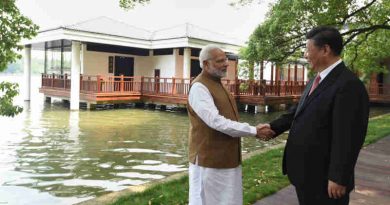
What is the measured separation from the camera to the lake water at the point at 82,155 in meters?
6.81

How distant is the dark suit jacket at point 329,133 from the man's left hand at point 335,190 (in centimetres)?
3

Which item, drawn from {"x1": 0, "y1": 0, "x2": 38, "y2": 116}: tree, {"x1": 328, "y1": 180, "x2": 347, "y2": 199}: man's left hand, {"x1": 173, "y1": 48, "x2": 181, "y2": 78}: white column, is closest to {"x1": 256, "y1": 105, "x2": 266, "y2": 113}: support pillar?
{"x1": 173, "y1": 48, "x2": 181, "y2": 78}: white column

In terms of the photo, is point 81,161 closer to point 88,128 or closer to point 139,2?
point 88,128

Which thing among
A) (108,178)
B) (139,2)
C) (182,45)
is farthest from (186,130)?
(182,45)

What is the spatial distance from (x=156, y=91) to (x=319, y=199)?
20.9 m

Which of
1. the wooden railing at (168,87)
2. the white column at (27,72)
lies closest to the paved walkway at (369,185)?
the wooden railing at (168,87)

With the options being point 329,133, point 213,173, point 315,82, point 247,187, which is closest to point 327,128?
point 329,133

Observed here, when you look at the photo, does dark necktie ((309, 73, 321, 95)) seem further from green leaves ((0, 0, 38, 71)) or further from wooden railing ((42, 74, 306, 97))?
wooden railing ((42, 74, 306, 97))

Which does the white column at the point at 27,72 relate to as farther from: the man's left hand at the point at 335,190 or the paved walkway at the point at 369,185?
the man's left hand at the point at 335,190

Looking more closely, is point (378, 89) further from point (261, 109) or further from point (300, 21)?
point (300, 21)

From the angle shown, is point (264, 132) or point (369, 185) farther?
point (369, 185)

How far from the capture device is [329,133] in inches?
107

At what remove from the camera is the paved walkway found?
15.8 ft

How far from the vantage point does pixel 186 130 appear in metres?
15.1
